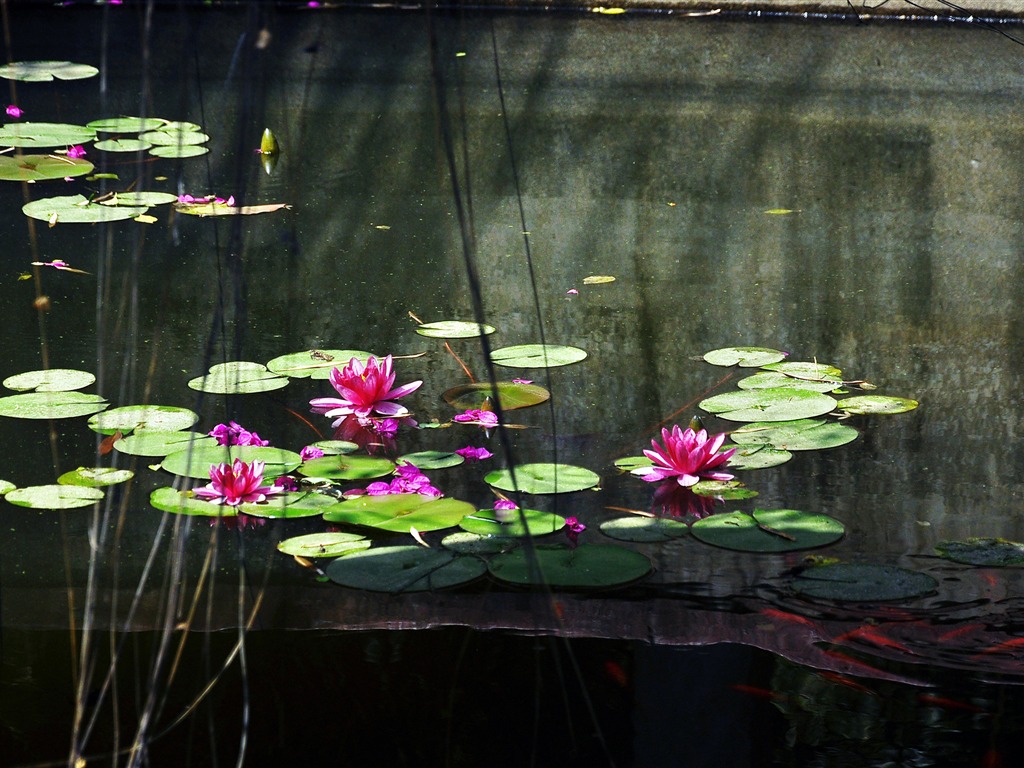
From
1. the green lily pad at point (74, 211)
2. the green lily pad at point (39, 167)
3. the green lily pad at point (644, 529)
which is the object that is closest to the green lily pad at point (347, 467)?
the green lily pad at point (644, 529)

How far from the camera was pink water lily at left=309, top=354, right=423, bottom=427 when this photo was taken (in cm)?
199

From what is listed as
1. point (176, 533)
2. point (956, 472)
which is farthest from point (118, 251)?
point (956, 472)

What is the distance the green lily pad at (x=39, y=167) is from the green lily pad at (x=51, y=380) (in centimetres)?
122

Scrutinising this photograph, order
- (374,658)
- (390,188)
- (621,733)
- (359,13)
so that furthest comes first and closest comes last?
(359,13)
(390,188)
(374,658)
(621,733)

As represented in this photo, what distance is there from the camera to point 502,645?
4.66 ft

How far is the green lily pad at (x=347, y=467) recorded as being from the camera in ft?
5.88

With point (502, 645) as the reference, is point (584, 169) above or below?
above

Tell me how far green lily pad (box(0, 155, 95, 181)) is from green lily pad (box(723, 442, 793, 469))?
81.8 inches

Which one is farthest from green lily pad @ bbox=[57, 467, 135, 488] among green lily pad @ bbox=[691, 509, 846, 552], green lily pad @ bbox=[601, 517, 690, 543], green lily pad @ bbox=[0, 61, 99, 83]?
green lily pad @ bbox=[0, 61, 99, 83]

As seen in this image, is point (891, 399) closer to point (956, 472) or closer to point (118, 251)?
point (956, 472)

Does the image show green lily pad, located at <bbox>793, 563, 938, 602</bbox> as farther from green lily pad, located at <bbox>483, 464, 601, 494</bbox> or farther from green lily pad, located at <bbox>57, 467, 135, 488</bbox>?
green lily pad, located at <bbox>57, 467, 135, 488</bbox>

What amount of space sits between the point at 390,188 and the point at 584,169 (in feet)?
1.85

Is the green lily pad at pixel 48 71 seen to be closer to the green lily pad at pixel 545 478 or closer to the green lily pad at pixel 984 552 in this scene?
the green lily pad at pixel 545 478

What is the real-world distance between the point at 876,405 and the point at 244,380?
1.10m
